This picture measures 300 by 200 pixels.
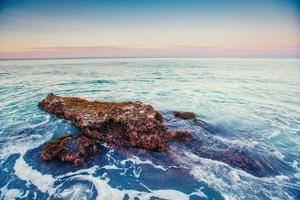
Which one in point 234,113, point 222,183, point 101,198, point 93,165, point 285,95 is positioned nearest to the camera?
point 101,198

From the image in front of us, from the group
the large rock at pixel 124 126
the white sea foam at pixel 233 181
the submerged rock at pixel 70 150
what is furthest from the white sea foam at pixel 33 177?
the white sea foam at pixel 233 181

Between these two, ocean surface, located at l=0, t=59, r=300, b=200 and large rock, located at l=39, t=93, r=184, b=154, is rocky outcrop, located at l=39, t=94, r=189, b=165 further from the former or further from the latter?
ocean surface, located at l=0, t=59, r=300, b=200

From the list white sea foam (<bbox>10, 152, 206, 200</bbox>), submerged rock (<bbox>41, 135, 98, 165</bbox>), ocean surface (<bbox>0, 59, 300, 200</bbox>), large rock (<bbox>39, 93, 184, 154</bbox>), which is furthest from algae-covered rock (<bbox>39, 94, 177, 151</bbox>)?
white sea foam (<bbox>10, 152, 206, 200</bbox>)

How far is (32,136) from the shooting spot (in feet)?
35.7

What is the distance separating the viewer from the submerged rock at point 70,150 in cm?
821

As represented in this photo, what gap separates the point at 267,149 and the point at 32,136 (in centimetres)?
1136

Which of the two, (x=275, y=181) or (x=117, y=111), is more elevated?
(x=117, y=111)

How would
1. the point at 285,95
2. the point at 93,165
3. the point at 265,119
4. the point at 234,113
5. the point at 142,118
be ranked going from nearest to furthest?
the point at 93,165, the point at 142,118, the point at 265,119, the point at 234,113, the point at 285,95

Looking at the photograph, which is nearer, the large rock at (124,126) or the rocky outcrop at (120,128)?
the rocky outcrop at (120,128)

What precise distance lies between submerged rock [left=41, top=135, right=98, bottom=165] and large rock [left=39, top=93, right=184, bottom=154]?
1.01 metres

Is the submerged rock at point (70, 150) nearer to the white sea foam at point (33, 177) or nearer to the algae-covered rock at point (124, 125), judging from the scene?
the white sea foam at point (33, 177)

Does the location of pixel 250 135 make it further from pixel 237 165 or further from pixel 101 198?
pixel 101 198

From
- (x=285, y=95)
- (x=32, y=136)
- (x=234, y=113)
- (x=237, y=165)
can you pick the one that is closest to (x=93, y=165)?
(x=32, y=136)

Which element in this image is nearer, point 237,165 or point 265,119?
point 237,165
